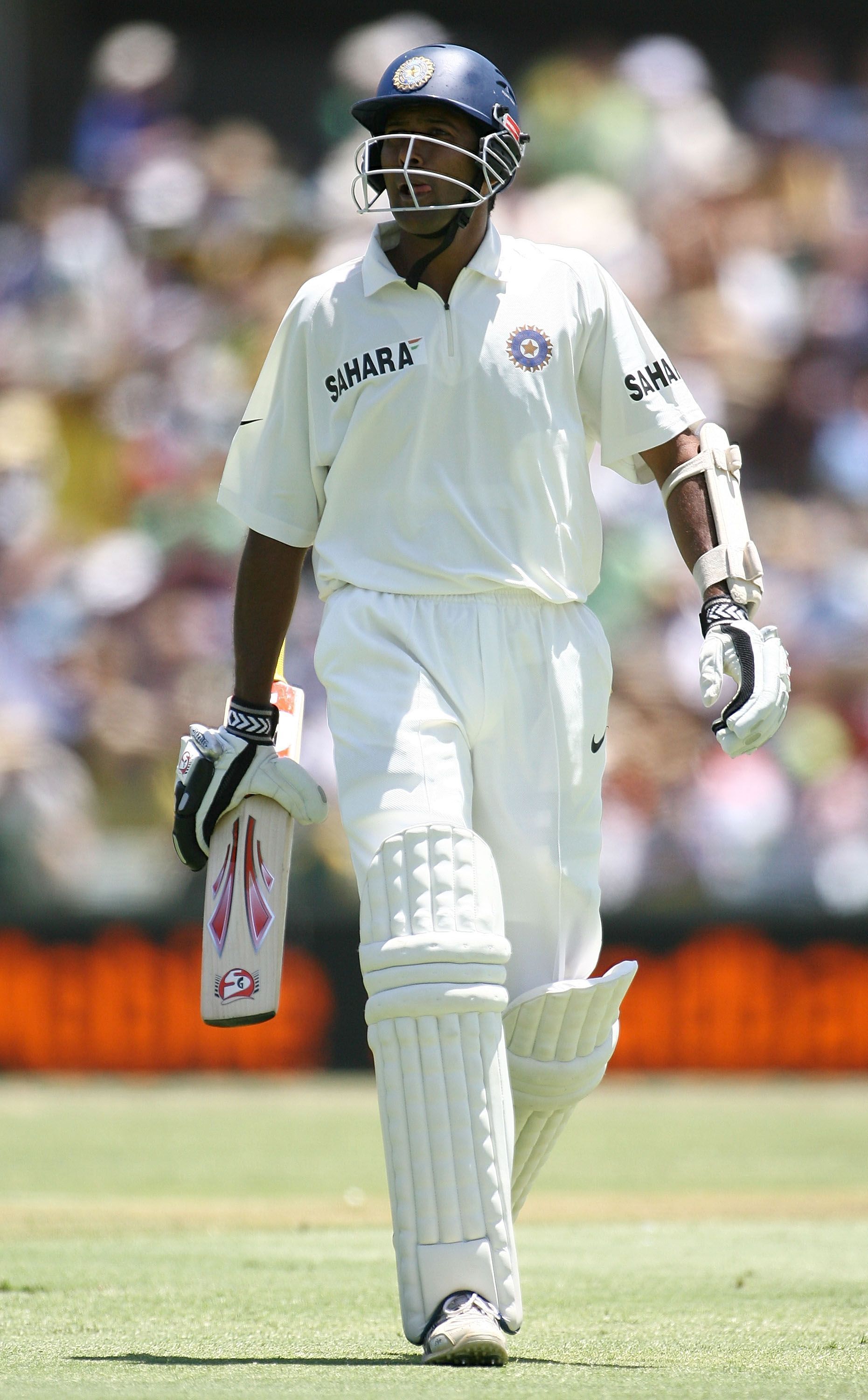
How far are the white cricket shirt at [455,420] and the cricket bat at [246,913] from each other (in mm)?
324

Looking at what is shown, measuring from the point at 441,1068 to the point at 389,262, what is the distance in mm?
1303

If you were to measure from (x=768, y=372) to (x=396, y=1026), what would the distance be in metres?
8.66

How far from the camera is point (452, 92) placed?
3.14 meters

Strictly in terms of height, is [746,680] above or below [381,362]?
below

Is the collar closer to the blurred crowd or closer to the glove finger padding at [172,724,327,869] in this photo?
the glove finger padding at [172,724,327,869]

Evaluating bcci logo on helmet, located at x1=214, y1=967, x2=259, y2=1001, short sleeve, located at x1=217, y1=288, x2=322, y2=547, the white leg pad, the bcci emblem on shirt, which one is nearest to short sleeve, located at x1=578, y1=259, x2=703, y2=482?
the bcci emblem on shirt

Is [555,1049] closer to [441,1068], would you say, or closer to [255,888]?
[441,1068]

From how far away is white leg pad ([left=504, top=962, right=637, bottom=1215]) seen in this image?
121 inches

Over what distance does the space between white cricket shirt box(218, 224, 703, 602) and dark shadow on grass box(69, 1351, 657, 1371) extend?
1141 mm

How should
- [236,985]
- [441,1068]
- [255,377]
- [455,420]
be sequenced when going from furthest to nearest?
[255,377]
[236,985]
[455,420]
[441,1068]

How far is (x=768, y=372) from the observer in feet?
36.1

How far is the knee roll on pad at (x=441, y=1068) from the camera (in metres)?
2.81

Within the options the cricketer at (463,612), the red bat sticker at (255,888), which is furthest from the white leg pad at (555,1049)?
the red bat sticker at (255,888)

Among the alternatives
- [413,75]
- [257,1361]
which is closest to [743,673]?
[413,75]
